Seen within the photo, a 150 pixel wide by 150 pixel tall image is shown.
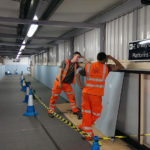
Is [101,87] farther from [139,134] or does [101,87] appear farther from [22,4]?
[22,4]

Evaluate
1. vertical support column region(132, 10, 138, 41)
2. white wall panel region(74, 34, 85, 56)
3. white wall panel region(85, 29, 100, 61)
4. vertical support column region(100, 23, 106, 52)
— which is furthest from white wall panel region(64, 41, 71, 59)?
vertical support column region(132, 10, 138, 41)

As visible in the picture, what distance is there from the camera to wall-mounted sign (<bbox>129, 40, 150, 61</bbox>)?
11.9 ft

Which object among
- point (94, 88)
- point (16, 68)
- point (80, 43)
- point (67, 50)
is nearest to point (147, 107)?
point (94, 88)

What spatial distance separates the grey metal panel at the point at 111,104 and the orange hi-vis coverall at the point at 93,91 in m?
0.34

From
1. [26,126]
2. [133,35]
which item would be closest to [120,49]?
[133,35]

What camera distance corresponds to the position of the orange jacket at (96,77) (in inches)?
154

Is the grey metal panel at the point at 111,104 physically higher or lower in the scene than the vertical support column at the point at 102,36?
lower

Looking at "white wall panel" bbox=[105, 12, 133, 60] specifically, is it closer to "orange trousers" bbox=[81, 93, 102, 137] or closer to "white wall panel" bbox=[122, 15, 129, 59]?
"white wall panel" bbox=[122, 15, 129, 59]

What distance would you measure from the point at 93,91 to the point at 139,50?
53.3 inches

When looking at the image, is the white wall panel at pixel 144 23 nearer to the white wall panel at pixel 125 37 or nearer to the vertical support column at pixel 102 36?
the white wall panel at pixel 125 37

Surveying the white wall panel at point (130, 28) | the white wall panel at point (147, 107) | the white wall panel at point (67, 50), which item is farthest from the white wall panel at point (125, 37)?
the white wall panel at point (67, 50)

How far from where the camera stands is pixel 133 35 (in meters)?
4.19

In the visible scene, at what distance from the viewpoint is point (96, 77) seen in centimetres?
395

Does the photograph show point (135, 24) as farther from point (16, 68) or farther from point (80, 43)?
point (16, 68)
